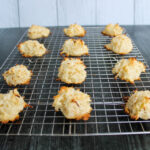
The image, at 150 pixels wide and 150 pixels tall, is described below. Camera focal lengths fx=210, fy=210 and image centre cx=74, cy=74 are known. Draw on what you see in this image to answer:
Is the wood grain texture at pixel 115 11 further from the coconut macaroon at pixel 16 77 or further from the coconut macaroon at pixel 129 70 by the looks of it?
the coconut macaroon at pixel 16 77

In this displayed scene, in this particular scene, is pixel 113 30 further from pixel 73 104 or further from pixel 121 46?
pixel 73 104

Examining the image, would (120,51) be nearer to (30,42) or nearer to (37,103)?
(30,42)

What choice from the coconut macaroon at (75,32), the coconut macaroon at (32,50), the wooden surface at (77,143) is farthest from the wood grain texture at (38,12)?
the wooden surface at (77,143)

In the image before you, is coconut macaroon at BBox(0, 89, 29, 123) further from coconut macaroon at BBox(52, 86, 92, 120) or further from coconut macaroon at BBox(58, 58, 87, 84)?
coconut macaroon at BBox(58, 58, 87, 84)

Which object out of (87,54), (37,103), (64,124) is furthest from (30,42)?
(64,124)

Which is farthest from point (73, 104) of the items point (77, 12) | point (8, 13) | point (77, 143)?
point (8, 13)

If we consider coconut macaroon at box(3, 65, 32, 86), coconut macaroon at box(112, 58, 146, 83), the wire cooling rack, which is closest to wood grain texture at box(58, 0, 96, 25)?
the wire cooling rack
